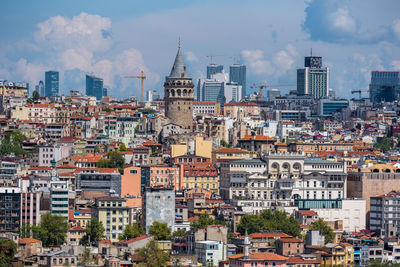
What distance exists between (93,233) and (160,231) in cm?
386

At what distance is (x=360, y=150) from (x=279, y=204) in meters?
32.4

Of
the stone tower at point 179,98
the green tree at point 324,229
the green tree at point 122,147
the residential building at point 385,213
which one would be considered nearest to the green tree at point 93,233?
the green tree at point 324,229

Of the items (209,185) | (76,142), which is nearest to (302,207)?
(209,185)

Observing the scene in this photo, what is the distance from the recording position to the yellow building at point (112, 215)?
259 ft

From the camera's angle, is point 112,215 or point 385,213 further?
point 385,213

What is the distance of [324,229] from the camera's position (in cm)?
8100

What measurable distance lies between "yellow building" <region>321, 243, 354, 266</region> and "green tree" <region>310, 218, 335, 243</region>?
4.28 m

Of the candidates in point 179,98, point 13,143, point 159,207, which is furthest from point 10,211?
point 179,98

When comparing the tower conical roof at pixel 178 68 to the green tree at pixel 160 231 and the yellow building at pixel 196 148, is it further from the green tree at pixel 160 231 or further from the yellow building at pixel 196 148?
the green tree at pixel 160 231

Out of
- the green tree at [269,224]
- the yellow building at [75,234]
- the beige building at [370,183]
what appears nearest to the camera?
the yellow building at [75,234]

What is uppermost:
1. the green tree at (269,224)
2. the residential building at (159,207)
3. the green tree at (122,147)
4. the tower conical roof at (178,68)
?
the tower conical roof at (178,68)

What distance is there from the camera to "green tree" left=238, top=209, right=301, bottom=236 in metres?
80.4

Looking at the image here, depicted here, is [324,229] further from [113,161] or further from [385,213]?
[113,161]

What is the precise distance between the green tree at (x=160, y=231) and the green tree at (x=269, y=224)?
16.8 ft
